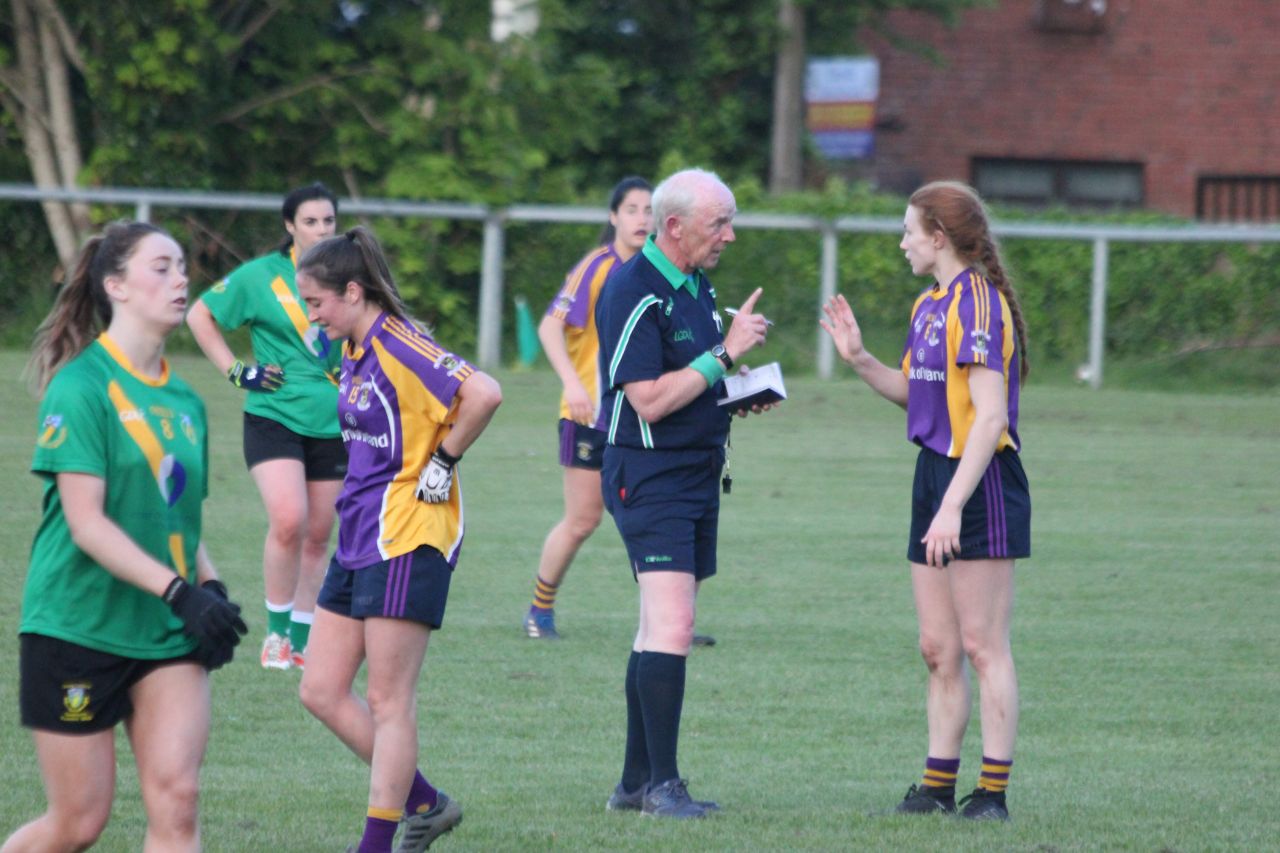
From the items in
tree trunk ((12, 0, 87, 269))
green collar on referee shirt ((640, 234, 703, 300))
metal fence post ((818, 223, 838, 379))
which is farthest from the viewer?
tree trunk ((12, 0, 87, 269))

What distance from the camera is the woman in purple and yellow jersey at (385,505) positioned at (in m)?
4.80

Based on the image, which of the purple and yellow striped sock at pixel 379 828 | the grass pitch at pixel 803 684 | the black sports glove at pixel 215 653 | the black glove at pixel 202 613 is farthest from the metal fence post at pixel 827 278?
the black glove at pixel 202 613

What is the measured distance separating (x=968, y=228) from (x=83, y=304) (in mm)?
2657

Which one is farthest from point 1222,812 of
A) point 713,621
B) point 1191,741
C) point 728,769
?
point 713,621

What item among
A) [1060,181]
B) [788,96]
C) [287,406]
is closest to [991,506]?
[287,406]

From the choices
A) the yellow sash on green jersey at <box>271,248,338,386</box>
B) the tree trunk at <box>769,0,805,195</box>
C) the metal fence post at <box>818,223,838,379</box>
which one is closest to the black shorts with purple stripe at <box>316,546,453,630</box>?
the yellow sash on green jersey at <box>271,248,338,386</box>

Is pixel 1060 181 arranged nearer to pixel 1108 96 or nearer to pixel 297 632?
pixel 1108 96

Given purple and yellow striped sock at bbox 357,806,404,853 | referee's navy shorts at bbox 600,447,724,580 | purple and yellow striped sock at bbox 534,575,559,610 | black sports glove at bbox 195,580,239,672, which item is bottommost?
purple and yellow striped sock at bbox 357,806,404,853

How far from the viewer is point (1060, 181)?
92.6ft

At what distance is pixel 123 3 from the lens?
19562 mm

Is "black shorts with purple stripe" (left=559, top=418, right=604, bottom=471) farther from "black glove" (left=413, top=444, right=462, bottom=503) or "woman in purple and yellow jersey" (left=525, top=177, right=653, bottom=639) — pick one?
"black glove" (left=413, top=444, right=462, bottom=503)

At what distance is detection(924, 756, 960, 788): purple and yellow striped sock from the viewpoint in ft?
18.4

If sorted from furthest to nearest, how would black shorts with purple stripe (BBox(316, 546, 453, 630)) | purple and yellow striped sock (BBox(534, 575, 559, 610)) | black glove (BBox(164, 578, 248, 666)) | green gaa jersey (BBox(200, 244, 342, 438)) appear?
purple and yellow striped sock (BBox(534, 575, 559, 610)), green gaa jersey (BBox(200, 244, 342, 438)), black shorts with purple stripe (BBox(316, 546, 453, 630)), black glove (BBox(164, 578, 248, 666))

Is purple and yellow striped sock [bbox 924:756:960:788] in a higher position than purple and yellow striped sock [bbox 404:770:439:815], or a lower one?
higher
